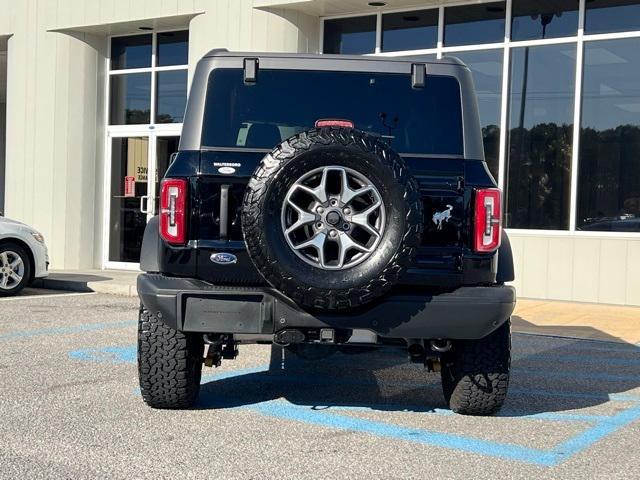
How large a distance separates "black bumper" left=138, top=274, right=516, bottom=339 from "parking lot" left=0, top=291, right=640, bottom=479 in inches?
23.2

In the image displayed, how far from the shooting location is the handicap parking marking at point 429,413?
4.54 metres

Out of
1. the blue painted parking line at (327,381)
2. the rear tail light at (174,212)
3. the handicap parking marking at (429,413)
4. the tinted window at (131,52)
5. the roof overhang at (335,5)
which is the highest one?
the roof overhang at (335,5)

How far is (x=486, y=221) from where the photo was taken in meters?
4.74

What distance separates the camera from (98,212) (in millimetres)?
15484

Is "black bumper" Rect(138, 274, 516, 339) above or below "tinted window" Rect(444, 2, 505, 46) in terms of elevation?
below

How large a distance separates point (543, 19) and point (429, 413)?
848 centimetres

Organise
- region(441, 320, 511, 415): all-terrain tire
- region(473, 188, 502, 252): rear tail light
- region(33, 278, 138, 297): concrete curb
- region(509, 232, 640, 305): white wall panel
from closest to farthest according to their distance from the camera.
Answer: region(473, 188, 502, 252): rear tail light → region(441, 320, 511, 415): all-terrain tire → region(509, 232, 640, 305): white wall panel → region(33, 278, 138, 297): concrete curb

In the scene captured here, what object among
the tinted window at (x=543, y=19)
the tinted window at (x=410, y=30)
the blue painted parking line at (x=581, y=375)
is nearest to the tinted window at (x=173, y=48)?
the tinted window at (x=410, y=30)

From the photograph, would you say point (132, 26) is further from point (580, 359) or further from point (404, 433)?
point (404, 433)

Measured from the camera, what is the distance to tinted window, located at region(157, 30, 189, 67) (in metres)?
14.9

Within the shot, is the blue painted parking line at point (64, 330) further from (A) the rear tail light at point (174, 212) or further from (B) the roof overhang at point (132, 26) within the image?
(B) the roof overhang at point (132, 26)

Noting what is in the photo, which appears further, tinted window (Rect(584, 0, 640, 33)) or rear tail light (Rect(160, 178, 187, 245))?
tinted window (Rect(584, 0, 640, 33))

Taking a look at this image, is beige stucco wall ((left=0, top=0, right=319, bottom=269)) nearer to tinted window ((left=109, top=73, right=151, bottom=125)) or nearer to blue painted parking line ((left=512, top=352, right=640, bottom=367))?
tinted window ((left=109, top=73, right=151, bottom=125))

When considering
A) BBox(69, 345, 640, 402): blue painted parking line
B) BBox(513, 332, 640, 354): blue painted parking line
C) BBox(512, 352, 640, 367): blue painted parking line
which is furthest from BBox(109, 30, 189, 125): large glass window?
BBox(512, 352, 640, 367): blue painted parking line
